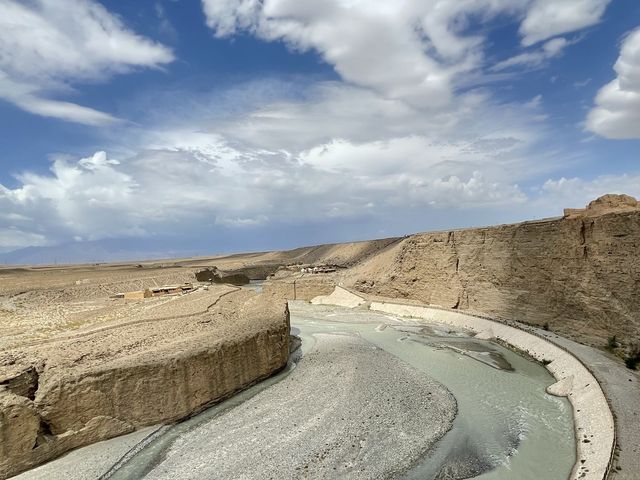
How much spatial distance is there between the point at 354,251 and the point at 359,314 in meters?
42.8

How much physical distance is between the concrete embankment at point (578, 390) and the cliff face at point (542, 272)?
78.1 inches

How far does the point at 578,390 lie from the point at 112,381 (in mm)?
16122

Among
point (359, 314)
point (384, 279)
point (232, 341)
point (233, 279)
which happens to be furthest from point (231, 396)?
point (233, 279)

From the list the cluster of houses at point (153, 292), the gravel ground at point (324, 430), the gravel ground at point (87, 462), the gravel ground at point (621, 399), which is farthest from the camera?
the cluster of houses at point (153, 292)

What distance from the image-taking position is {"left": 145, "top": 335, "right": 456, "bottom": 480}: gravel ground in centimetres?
1095

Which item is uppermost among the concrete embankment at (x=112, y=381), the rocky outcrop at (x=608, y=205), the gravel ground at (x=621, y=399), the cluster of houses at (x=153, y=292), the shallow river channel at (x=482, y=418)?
the rocky outcrop at (x=608, y=205)

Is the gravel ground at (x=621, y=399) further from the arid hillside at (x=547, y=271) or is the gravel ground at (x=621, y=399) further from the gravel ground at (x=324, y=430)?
the gravel ground at (x=324, y=430)

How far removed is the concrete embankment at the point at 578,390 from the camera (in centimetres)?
1070

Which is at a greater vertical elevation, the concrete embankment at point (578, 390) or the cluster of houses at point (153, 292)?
the cluster of houses at point (153, 292)

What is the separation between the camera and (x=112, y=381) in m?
12.2

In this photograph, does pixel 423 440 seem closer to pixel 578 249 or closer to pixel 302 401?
pixel 302 401

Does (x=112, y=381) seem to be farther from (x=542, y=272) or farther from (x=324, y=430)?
(x=542, y=272)

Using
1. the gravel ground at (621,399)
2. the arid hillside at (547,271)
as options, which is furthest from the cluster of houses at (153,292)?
the gravel ground at (621,399)

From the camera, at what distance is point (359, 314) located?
111 feet
